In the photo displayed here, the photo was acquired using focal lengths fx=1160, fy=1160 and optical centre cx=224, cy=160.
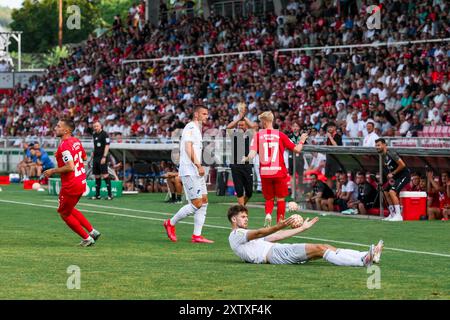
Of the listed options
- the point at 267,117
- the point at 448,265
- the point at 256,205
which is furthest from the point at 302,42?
the point at 448,265

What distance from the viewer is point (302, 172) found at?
27.1m

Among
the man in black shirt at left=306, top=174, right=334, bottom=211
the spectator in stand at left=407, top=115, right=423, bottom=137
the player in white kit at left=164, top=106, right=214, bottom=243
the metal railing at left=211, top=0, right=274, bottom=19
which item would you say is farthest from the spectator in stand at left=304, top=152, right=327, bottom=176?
the metal railing at left=211, top=0, right=274, bottom=19

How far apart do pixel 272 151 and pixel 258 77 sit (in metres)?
19.7

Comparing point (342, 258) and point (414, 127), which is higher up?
point (414, 127)

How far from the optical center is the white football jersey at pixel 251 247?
14.0 m

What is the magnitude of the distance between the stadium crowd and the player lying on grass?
1512 cm

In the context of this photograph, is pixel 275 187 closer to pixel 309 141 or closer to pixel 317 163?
pixel 317 163

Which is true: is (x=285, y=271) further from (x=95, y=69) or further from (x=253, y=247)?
(x=95, y=69)

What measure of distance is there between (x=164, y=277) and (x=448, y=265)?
12.1 ft

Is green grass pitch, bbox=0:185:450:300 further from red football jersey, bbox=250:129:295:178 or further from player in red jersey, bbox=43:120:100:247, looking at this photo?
red football jersey, bbox=250:129:295:178

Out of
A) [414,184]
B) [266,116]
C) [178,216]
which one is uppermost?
[266,116]

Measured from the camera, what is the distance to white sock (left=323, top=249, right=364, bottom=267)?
44.2 feet

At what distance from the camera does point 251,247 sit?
14.1m

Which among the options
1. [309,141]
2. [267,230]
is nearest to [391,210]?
[309,141]
